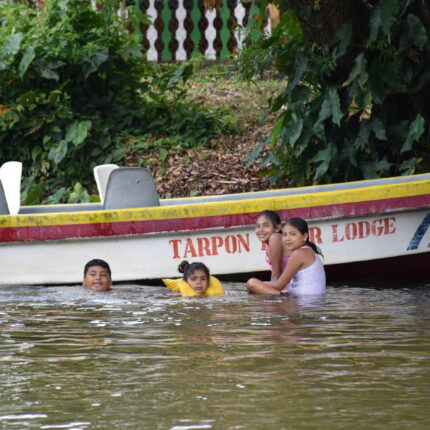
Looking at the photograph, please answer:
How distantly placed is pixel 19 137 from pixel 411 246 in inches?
229

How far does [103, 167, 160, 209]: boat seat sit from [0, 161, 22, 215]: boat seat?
42.9 inches

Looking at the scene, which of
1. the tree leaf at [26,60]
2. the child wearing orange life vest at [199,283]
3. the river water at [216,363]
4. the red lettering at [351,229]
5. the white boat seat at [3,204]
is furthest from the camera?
the tree leaf at [26,60]

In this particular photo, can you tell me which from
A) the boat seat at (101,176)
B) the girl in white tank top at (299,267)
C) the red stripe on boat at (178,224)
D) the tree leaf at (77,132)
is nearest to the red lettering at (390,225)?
the red stripe on boat at (178,224)

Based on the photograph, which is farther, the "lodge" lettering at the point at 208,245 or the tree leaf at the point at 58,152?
the tree leaf at the point at 58,152

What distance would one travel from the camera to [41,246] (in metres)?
8.95

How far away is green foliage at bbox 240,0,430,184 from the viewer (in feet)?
32.5

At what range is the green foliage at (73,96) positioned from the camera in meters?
12.3

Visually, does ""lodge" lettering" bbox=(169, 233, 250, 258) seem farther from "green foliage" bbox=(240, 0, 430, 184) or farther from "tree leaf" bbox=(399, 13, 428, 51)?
"tree leaf" bbox=(399, 13, 428, 51)

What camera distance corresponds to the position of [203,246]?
29.2 feet

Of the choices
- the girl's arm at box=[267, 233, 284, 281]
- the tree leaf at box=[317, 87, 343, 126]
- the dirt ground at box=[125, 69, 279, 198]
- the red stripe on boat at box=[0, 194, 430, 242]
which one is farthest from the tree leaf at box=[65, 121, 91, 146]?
the girl's arm at box=[267, 233, 284, 281]

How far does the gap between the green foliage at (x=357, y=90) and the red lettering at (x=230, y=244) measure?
1.80 meters

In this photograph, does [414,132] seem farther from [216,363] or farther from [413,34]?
[216,363]

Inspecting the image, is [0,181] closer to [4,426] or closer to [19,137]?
[19,137]

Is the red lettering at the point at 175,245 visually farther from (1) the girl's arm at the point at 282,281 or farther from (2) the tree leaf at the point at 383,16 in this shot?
(2) the tree leaf at the point at 383,16
